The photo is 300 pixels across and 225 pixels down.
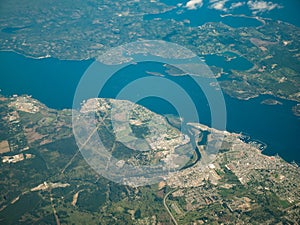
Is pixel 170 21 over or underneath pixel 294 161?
over

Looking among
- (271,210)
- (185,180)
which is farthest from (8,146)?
(271,210)

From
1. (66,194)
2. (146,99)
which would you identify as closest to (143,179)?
(66,194)

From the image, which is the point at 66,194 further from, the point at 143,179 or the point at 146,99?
the point at 146,99

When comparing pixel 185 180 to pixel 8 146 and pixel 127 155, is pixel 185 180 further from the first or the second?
pixel 8 146

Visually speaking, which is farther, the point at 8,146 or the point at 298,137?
the point at 298,137

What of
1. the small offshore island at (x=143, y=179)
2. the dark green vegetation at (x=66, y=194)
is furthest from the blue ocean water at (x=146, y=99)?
the dark green vegetation at (x=66, y=194)
